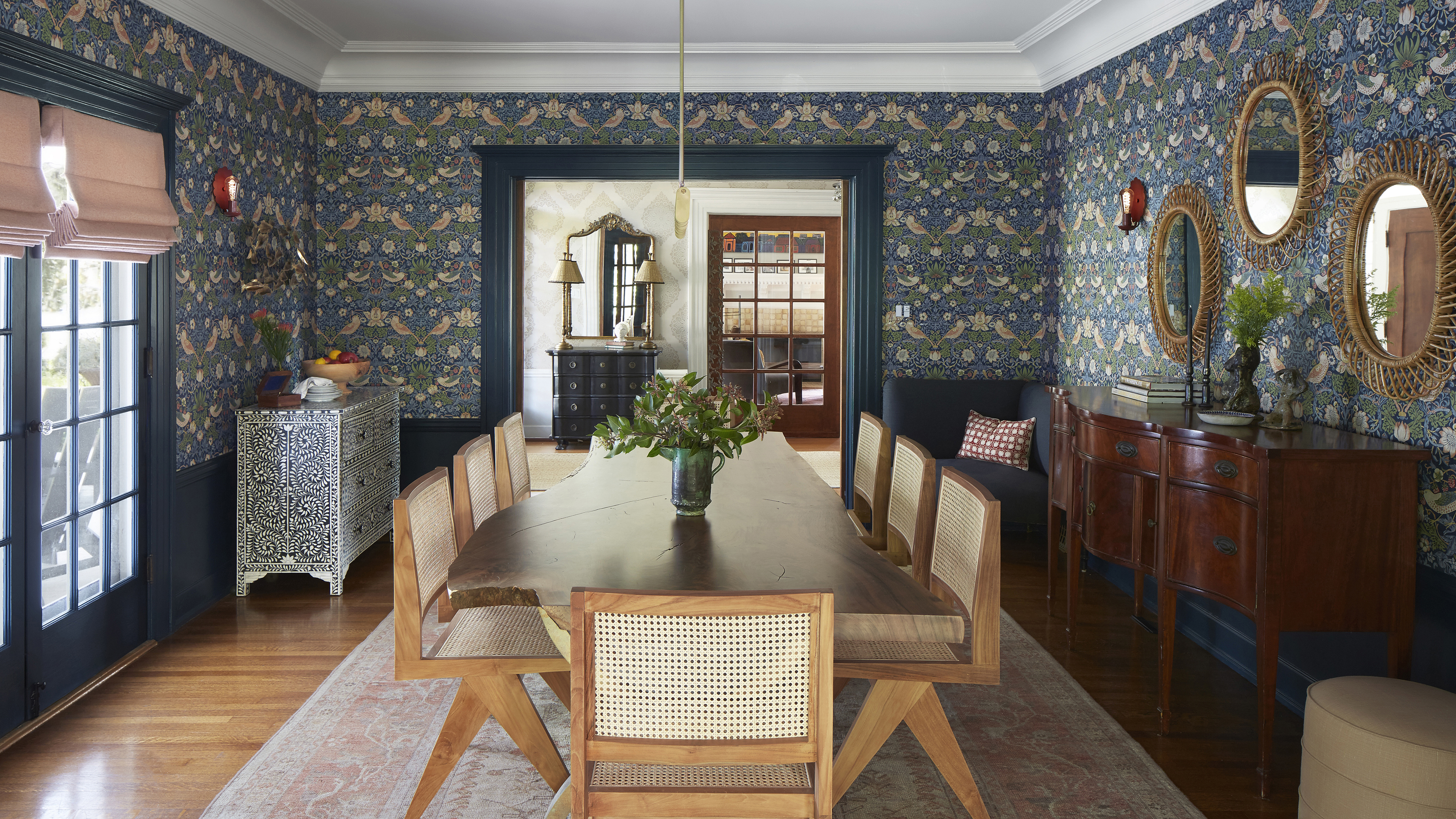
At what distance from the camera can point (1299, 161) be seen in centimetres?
347

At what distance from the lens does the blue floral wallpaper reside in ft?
19.1

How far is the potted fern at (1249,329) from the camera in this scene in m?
3.36

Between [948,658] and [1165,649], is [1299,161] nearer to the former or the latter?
[1165,649]

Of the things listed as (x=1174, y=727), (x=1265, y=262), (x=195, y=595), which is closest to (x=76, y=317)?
(x=195, y=595)

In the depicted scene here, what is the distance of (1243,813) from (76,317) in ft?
13.3

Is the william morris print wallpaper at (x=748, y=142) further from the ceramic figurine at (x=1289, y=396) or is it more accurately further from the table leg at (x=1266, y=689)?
the table leg at (x=1266, y=689)

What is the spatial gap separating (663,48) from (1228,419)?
3740mm

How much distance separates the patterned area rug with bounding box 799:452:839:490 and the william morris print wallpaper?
1925 mm

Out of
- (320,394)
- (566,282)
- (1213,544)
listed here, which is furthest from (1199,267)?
(566,282)

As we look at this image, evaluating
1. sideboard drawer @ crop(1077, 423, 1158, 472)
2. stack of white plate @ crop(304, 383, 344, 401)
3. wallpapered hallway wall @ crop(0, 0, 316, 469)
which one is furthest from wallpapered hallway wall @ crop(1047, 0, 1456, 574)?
wallpapered hallway wall @ crop(0, 0, 316, 469)

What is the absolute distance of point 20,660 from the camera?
3.15 m

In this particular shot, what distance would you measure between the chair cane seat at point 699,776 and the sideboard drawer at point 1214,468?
172cm

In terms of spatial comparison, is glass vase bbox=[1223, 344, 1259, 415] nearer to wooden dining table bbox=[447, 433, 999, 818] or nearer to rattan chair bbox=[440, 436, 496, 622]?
wooden dining table bbox=[447, 433, 999, 818]

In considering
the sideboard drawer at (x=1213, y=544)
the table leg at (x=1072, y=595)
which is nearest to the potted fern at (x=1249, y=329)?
the sideboard drawer at (x=1213, y=544)
